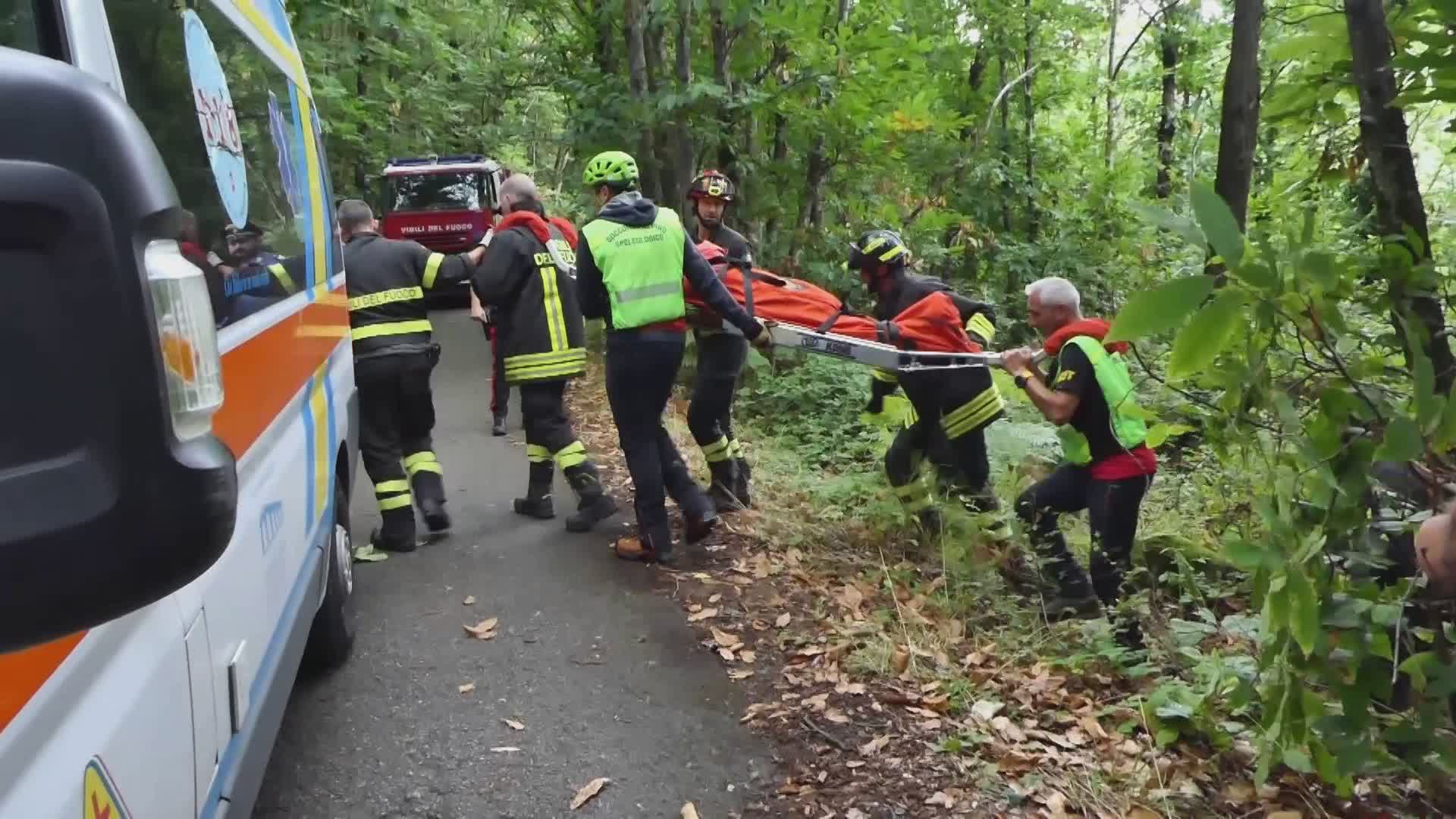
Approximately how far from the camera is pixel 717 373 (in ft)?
20.5

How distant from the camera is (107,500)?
90 cm

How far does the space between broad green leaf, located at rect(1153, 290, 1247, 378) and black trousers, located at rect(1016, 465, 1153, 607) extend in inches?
114

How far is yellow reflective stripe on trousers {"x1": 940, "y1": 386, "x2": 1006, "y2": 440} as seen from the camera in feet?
18.6

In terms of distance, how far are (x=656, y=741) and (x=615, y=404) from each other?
2.18 metres

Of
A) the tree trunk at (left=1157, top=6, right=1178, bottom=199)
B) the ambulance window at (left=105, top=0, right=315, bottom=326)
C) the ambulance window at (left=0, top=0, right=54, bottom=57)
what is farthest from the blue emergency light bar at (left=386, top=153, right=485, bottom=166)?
the ambulance window at (left=0, top=0, right=54, bottom=57)

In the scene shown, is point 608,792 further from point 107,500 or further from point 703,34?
point 703,34

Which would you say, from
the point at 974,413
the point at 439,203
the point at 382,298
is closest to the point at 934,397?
the point at 974,413

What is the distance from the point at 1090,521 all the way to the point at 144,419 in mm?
4783

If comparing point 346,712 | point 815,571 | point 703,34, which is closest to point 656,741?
point 346,712

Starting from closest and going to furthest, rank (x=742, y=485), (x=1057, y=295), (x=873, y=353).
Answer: (x=1057, y=295) < (x=873, y=353) < (x=742, y=485)

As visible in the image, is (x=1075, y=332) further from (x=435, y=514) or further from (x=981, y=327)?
(x=435, y=514)

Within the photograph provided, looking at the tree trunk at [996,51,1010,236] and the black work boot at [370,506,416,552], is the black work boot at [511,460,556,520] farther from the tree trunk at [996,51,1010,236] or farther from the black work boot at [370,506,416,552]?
the tree trunk at [996,51,1010,236]

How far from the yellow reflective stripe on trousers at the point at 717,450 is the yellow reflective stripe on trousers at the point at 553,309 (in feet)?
3.56

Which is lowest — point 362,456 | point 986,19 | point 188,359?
point 362,456
